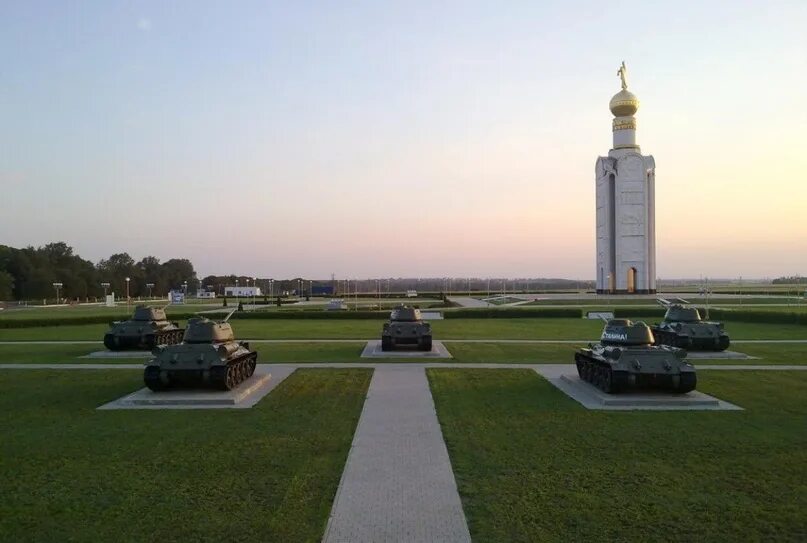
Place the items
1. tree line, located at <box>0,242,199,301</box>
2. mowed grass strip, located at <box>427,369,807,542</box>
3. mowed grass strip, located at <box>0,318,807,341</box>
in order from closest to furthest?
mowed grass strip, located at <box>427,369,807,542</box> → mowed grass strip, located at <box>0,318,807,341</box> → tree line, located at <box>0,242,199,301</box>

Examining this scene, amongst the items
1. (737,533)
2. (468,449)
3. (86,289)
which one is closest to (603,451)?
(468,449)

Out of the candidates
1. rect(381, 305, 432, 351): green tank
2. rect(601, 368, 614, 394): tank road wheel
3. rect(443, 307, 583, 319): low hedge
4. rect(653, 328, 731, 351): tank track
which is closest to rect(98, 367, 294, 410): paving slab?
rect(601, 368, 614, 394): tank road wheel

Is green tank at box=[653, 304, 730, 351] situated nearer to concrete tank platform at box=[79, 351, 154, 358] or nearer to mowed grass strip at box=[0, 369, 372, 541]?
mowed grass strip at box=[0, 369, 372, 541]

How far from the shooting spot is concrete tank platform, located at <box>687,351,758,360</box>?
20.9m

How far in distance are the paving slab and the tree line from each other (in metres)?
74.1

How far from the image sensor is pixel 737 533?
6219mm

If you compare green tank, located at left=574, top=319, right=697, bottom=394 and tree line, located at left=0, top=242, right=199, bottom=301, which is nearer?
green tank, located at left=574, top=319, right=697, bottom=394

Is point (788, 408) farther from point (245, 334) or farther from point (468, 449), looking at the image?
point (245, 334)

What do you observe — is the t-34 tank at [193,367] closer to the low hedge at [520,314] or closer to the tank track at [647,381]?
the tank track at [647,381]

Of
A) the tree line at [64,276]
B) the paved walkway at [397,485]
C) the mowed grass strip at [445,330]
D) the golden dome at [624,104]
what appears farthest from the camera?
the tree line at [64,276]

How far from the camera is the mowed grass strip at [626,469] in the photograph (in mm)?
6414

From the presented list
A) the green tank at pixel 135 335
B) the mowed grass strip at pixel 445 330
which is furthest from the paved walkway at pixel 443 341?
the green tank at pixel 135 335

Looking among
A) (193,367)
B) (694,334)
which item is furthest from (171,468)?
(694,334)

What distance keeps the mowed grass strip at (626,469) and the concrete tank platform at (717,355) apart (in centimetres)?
717
